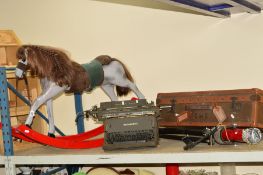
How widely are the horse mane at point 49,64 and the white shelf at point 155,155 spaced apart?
28cm

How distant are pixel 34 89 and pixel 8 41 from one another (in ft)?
0.82

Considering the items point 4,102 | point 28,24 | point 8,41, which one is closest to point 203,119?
point 4,102

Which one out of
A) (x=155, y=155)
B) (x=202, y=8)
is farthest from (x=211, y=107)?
(x=202, y=8)

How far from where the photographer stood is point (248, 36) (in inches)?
67.4

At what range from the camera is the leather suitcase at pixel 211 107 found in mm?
1294

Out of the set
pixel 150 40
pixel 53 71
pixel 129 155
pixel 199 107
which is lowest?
pixel 129 155

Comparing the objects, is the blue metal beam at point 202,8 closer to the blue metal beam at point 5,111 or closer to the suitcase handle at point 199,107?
the suitcase handle at point 199,107

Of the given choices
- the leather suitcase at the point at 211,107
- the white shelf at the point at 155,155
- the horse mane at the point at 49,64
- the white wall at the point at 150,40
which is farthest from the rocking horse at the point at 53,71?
the white wall at the point at 150,40

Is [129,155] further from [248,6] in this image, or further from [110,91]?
[248,6]

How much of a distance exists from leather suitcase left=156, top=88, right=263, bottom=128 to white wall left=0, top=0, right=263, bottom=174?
387 mm

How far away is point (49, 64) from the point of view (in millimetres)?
1430

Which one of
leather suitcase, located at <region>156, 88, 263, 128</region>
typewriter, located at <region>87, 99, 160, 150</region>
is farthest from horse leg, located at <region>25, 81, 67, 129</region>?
leather suitcase, located at <region>156, 88, 263, 128</region>

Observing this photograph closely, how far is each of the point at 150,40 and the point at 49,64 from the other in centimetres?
62

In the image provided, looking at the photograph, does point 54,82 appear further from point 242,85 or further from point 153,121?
point 242,85
